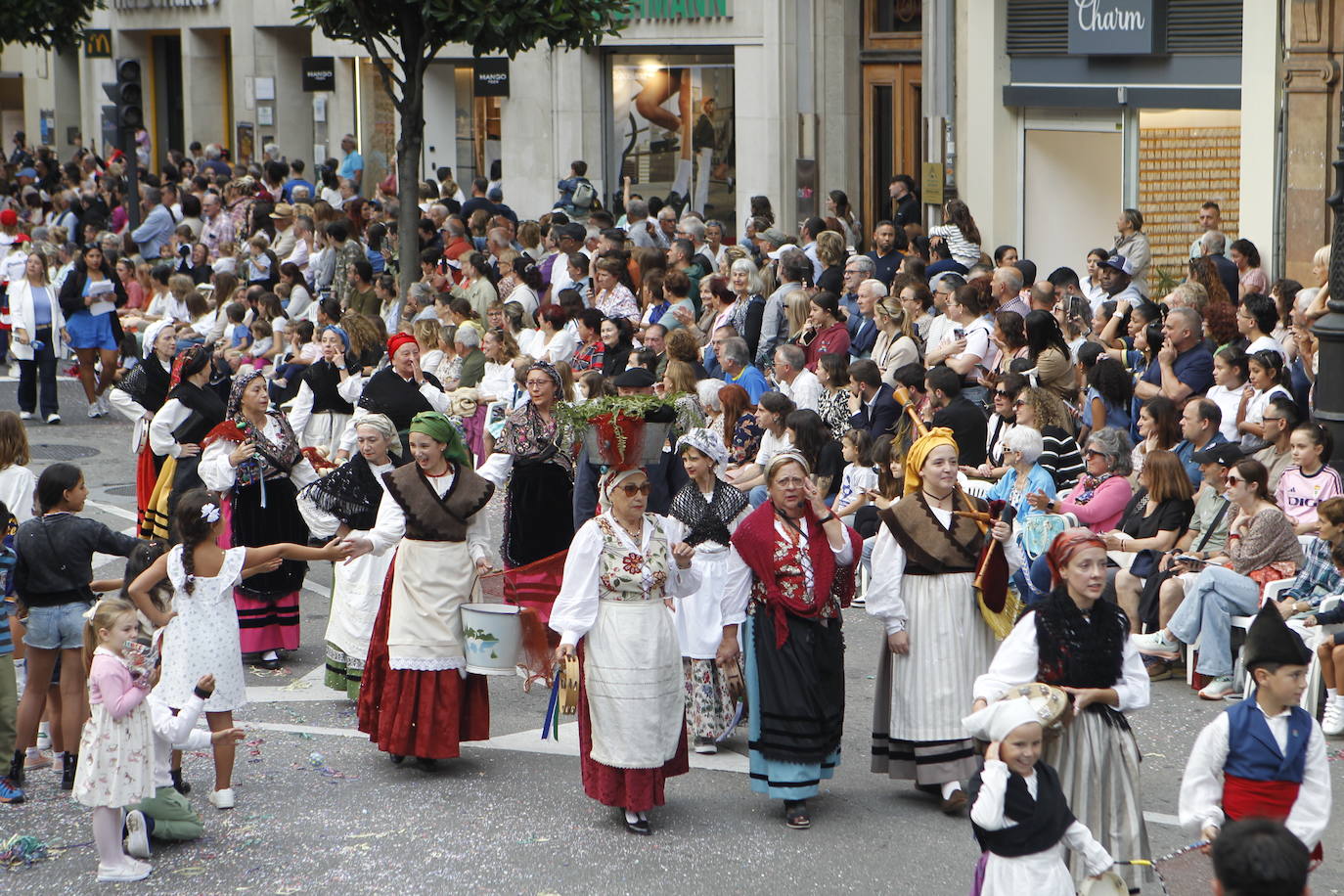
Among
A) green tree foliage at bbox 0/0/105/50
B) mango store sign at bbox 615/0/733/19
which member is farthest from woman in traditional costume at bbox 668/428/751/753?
green tree foliage at bbox 0/0/105/50

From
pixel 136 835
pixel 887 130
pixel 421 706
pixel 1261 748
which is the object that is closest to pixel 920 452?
pixel 1261 748

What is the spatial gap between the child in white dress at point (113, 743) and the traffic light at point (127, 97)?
1851cm

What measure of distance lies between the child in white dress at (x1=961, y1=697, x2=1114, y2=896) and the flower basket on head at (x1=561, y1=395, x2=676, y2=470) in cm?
249

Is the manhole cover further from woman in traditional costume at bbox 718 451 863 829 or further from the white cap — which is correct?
the white cap

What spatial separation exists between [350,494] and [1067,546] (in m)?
4.15

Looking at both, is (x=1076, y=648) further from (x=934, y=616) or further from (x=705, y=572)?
(x=705, y=572)

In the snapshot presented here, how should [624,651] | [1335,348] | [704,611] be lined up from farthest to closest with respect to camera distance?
[1335,348], [704,611], [624,651]

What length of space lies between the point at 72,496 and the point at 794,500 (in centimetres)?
315

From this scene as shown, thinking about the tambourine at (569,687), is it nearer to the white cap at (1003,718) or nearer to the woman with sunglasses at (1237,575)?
the white cap at (1003,718)

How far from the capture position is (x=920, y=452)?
305 inches

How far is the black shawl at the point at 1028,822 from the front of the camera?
5.53 meters

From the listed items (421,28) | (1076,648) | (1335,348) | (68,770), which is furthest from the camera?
(421,28)

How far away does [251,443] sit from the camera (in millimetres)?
10281

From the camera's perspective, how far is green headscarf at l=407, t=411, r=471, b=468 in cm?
843
